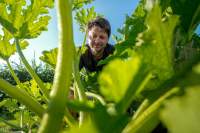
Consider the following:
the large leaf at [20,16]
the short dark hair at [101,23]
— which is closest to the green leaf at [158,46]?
the large leaf at [20,16]

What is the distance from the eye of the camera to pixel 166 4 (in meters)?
0.78

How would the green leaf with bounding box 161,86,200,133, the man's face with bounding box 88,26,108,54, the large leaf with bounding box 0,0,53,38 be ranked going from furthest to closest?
the man's face with bounding box 88,26,108,54
the large leaf with bounding box 0,0,53,38
the green leaf with bounding box 161,86,200,133

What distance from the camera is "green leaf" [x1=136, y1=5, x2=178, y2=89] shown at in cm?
52

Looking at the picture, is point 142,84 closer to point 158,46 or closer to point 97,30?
point 158,46

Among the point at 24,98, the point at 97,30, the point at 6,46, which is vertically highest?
the point at 97,30

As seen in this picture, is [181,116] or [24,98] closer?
[181,116]

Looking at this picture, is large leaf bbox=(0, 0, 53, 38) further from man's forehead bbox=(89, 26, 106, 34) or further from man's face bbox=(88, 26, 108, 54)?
man's forehead bbox=(89, 26, 106, 34)

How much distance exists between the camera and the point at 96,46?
4.48 meters

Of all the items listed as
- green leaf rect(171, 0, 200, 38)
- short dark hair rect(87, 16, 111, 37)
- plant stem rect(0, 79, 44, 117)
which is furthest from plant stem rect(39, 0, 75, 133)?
short dark hair rect(87, 16, 111, 37)

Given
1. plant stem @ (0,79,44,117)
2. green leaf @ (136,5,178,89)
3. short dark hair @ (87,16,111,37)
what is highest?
short dark hair @ (87,16,111,37)

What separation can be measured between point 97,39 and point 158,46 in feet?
13.8

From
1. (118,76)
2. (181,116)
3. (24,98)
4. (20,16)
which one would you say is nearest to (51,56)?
(20,16)

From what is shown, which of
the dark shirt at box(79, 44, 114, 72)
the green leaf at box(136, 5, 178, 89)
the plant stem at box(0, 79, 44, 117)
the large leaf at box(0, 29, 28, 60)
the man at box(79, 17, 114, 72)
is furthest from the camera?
the man at box(79, 17, 114, 72)

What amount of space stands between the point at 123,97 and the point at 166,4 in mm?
401
